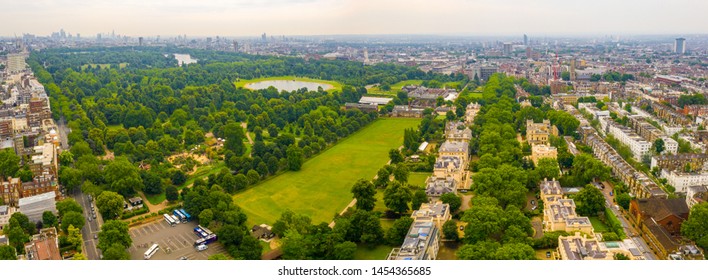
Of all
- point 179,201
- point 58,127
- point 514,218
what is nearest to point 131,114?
point 58,127

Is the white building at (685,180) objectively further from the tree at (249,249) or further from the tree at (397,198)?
the tree at (249,249)

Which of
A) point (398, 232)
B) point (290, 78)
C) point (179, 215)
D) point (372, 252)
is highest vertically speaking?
point (290, 78)

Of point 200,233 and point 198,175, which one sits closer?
point 200,233

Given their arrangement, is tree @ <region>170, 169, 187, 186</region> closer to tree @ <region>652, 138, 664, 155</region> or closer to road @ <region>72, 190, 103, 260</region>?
road @ <region>72, 190, 103, 260</region>

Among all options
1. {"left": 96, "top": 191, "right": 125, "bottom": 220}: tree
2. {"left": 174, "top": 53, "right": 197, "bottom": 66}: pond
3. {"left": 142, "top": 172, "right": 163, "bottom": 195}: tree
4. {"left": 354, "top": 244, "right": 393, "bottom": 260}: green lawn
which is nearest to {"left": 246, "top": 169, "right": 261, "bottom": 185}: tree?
{"left": 142, "top": 172, "right": 163, "bottom": 195}: tree

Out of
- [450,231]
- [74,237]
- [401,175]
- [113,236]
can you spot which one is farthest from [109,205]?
[450,231]

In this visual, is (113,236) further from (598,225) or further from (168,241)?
(598,225)

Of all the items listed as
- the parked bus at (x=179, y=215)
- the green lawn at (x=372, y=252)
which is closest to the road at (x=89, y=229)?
the parked bus at (x=179, y=215)
